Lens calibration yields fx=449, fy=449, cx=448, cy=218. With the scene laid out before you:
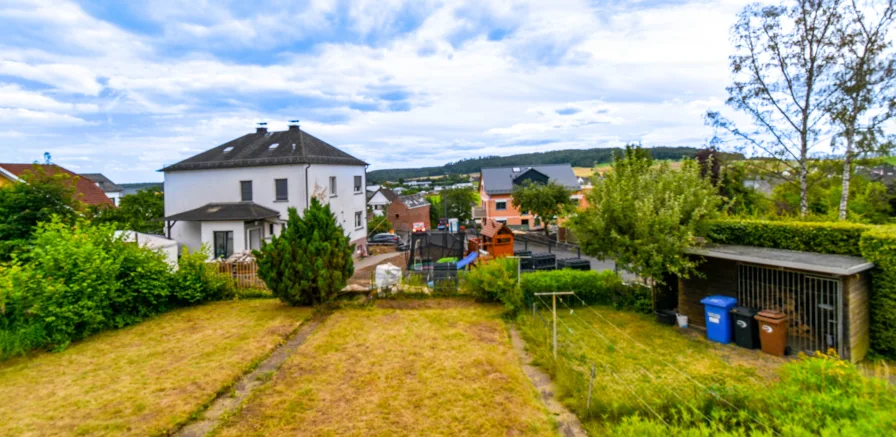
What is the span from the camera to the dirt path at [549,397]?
22.2 ft

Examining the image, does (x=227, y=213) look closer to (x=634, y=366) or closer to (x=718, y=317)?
(x=634, y=366)

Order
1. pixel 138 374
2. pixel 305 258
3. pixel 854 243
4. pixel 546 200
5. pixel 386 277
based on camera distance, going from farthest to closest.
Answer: pixel 546 200 → pixel 386 277 → pixel 305 258 → pixel 854 243 → pixel 138 374

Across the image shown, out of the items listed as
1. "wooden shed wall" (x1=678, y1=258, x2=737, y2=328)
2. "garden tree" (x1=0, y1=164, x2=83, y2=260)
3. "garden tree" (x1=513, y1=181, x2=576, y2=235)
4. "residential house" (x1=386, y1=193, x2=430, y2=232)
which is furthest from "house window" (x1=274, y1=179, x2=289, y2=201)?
→ "residential house" (x1=386, y1=193, x2=430, y2=232)

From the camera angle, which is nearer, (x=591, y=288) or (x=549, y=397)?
(x=549, y=397)

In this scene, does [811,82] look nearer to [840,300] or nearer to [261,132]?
[840,300]

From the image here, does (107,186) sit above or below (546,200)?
above

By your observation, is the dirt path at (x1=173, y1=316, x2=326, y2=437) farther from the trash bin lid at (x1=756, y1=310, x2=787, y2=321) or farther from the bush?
the trash bin lid at (x1=756, y1=310, x2=787, y2=321)

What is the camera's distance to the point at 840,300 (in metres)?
9.12

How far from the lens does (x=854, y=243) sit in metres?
10.1

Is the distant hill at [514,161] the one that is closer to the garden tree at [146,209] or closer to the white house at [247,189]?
the white house at [247,189]

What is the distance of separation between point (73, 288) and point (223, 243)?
11.8m

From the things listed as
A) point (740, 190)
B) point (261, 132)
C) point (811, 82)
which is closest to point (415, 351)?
point (811, 82)

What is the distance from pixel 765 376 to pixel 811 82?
14048 mm

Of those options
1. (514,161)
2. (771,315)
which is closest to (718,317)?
(771,315)
